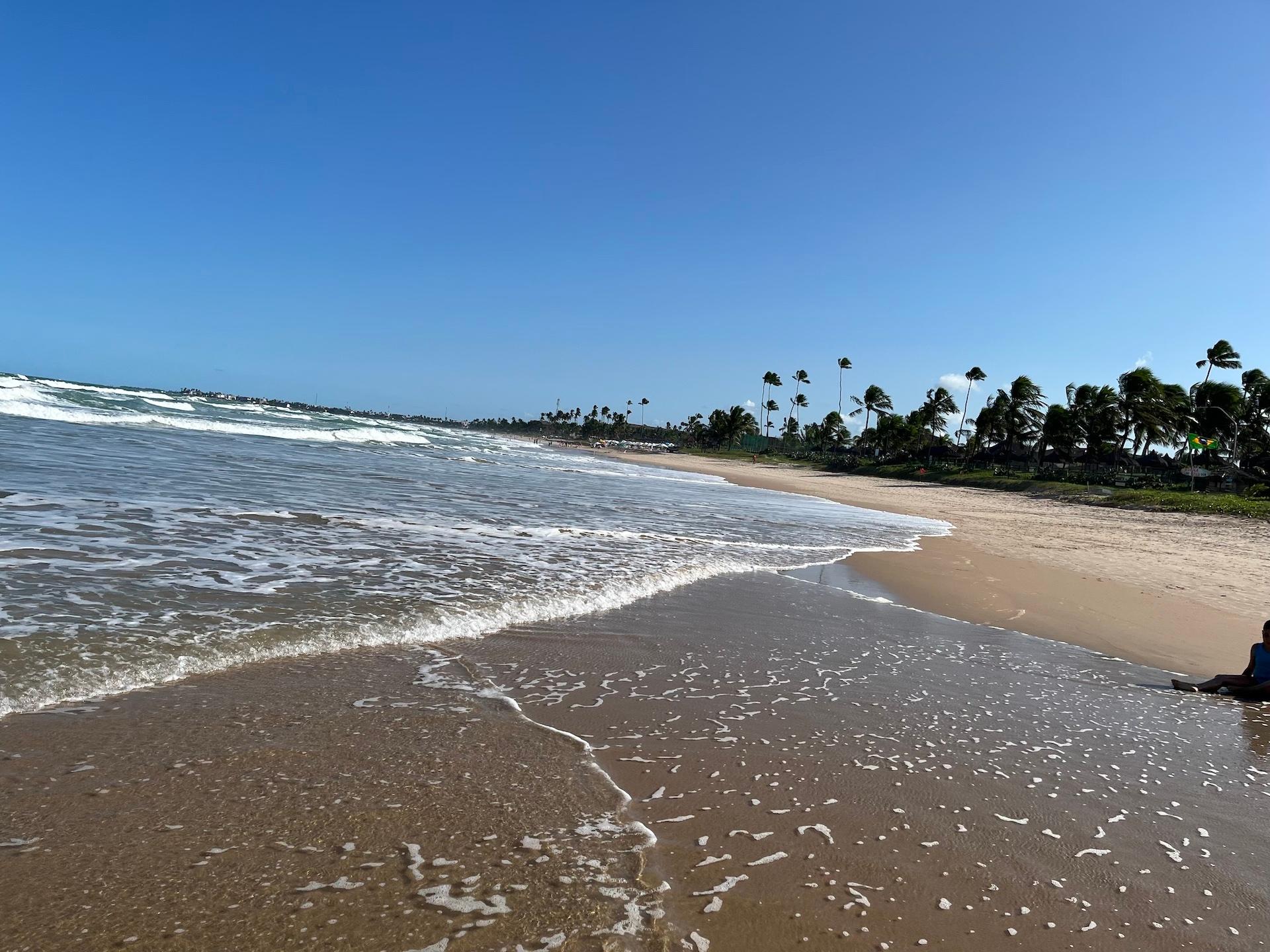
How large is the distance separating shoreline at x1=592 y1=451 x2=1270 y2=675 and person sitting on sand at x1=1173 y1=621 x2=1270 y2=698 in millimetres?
1033

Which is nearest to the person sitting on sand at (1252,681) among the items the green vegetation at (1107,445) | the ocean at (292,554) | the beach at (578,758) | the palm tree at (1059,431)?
the beach at (578,758)

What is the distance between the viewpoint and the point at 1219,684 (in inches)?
269

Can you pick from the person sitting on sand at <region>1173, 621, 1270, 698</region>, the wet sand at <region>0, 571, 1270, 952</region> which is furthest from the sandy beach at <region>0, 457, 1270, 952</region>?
the person sitting on sand at <region>1173, 621, 1270, 698</region>

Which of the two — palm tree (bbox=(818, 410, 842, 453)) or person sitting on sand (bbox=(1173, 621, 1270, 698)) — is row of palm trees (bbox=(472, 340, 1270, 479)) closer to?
palm tree (bbox=(818, 410, 842, 453))

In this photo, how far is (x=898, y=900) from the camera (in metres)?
3.07

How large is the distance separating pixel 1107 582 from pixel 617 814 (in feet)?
44.1

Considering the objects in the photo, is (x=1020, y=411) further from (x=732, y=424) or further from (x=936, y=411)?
(x=732, y=424)

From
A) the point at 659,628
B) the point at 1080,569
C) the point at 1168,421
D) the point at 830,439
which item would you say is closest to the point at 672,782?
the point at 659,628

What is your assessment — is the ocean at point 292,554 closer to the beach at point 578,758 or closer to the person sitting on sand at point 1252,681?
the beach at point 578,758

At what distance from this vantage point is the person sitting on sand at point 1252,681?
669 cm

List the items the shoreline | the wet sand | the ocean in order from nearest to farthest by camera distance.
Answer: the wet sand, the ocean, the shoreline

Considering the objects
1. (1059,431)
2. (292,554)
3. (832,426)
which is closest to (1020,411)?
(1059,431)

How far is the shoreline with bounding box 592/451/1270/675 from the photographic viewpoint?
30.3 ft

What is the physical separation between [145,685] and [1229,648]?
1171 cm
